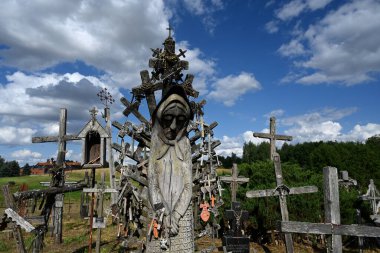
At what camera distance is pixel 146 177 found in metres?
4.98

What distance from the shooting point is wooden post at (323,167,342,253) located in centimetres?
784

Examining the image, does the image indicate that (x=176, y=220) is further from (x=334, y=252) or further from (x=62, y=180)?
(x=62, y=180)

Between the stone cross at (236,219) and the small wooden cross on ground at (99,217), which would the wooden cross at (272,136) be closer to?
the stone cross at (236,219)

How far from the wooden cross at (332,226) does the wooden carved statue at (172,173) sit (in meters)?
4.39

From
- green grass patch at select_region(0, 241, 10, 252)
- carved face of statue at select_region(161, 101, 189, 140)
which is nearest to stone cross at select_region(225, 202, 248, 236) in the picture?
carved face of statue at select_region(161, 101, 189, 140)

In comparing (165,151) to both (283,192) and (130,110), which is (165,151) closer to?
(130,110)

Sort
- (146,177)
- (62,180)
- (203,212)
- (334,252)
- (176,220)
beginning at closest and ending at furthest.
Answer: (176,220) → (146,177) → (203,212) → (334,252) → (62,180)

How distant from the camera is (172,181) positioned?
478 cm

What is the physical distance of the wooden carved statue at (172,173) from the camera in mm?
4581

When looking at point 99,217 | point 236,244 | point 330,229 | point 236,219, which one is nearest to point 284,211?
point 236,219

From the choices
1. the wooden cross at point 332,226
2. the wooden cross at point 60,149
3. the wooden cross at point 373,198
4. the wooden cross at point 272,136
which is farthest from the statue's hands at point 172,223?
the wooden cross at point 272,136

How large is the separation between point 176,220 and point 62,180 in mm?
10305

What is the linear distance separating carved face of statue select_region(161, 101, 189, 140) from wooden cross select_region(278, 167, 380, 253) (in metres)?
5.01

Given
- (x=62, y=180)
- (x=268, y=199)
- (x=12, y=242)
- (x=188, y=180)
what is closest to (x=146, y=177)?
(x=188, y=180)
